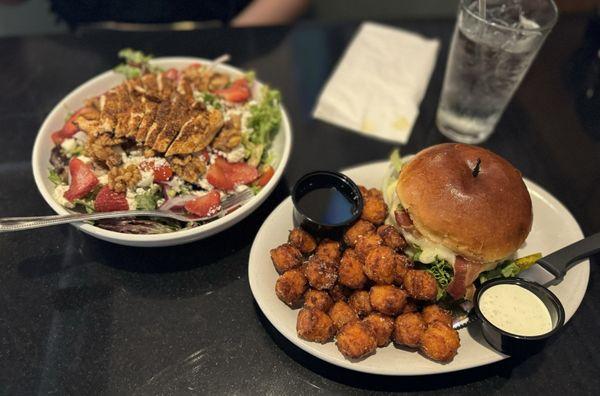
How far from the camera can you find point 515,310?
1.67 meters

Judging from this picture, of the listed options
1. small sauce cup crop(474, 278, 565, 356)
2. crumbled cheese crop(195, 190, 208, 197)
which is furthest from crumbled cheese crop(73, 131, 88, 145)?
small sauce cup crop(474, 278, 565, 356)

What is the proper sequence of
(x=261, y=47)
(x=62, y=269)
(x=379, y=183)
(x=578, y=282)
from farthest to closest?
(x=261, y=47), (x=379, y=183), (x=62, y=269), (x=578, y=282)

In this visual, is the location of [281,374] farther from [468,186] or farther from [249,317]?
[468,186]

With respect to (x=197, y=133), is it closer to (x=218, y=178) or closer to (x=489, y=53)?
(x=218, y=178)

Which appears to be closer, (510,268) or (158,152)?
(510,268)

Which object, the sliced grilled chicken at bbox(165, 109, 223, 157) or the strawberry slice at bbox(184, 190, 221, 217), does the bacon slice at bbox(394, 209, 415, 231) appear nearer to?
the strawberry slice at bbox(184, 190, 221, 217)

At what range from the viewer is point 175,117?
2.10 meters

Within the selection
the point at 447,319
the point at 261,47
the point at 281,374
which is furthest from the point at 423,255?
the point at 261,47

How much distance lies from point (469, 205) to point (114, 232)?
4.15 feet

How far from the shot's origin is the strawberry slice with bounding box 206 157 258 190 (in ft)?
6.72

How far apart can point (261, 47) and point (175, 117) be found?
1170 millimetres

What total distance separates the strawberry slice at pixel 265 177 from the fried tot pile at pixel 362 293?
1.04ft

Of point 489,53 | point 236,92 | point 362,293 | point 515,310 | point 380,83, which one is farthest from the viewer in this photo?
point 380,83

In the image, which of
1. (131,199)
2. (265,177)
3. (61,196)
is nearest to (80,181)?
(61,196)
